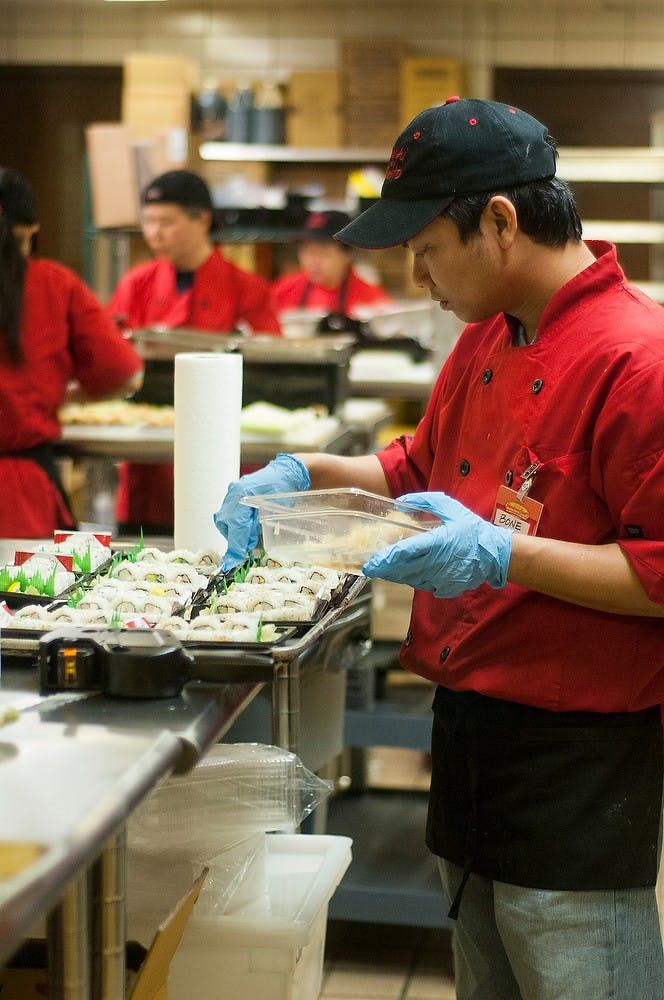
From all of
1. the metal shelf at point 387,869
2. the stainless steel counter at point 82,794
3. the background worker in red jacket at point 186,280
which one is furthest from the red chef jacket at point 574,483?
the background worker in red jacket at point 186,280

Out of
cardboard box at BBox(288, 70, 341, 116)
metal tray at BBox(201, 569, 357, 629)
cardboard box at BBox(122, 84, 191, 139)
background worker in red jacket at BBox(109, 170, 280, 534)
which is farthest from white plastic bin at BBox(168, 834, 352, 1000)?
cardboard box at BBox(288, 70, 341, 116)

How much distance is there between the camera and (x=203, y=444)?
2.48m

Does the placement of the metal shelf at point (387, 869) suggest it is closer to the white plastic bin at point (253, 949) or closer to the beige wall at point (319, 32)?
the white plastic bin at point (253, 949)

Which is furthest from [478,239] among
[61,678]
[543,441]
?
[61,678]

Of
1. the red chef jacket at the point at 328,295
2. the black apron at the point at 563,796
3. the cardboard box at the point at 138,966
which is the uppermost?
the red chef jacket at the point at 328,295

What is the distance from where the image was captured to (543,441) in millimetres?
1771

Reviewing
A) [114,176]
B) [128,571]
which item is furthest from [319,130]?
[128,571]

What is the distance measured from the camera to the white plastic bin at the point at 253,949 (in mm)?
2037

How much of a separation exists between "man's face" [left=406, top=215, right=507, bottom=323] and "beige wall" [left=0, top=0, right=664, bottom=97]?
6.36 m

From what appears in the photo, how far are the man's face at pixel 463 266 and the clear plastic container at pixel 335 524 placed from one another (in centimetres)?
29

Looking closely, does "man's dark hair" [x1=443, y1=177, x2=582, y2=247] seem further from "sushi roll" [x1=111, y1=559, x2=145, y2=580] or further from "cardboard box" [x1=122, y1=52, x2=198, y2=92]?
"cardboard box" [x1=122, y1=52, x2=198, y2=92]

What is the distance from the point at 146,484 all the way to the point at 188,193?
120 centimetres

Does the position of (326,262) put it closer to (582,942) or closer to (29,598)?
(29,598)

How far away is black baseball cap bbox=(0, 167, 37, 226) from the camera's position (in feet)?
12.1
